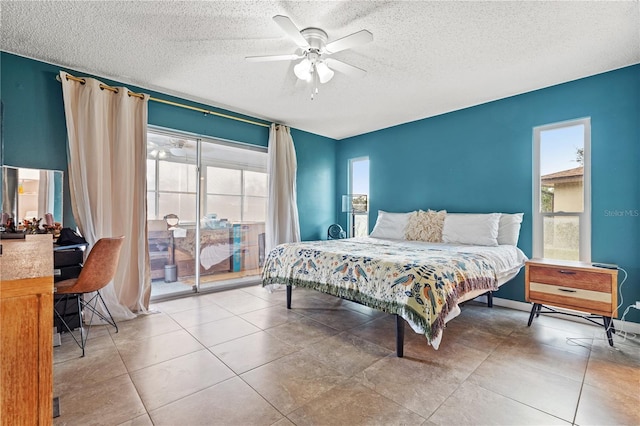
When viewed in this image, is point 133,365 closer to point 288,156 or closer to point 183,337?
point 183,337

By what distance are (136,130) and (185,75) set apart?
0.85 m

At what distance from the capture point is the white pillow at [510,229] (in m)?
3.40

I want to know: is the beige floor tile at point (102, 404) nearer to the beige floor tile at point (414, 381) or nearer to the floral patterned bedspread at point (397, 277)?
the beige floor tile at point (414, 381)

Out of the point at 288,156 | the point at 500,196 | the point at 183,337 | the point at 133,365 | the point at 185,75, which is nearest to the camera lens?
the point at 133,365

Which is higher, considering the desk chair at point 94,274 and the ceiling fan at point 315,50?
the ceiling fan at point 315,50

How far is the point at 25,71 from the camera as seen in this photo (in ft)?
9.00

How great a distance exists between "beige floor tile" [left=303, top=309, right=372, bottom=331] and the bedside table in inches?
63.0

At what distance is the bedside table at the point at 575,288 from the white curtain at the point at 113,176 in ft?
13.1

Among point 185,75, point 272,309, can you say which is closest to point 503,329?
point 272,309

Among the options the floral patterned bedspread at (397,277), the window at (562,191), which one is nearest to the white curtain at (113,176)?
the floral patterned bedspread at (397,277)

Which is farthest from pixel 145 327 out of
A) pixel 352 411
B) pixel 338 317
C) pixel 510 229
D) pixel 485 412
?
pixel 510 229

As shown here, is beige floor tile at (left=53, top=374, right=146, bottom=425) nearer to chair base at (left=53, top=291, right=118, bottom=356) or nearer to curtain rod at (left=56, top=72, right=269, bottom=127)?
chair base at (left=53, top=291, right=118, bottom=356)

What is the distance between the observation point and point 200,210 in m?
4.09

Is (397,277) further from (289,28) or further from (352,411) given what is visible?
(289,28)
